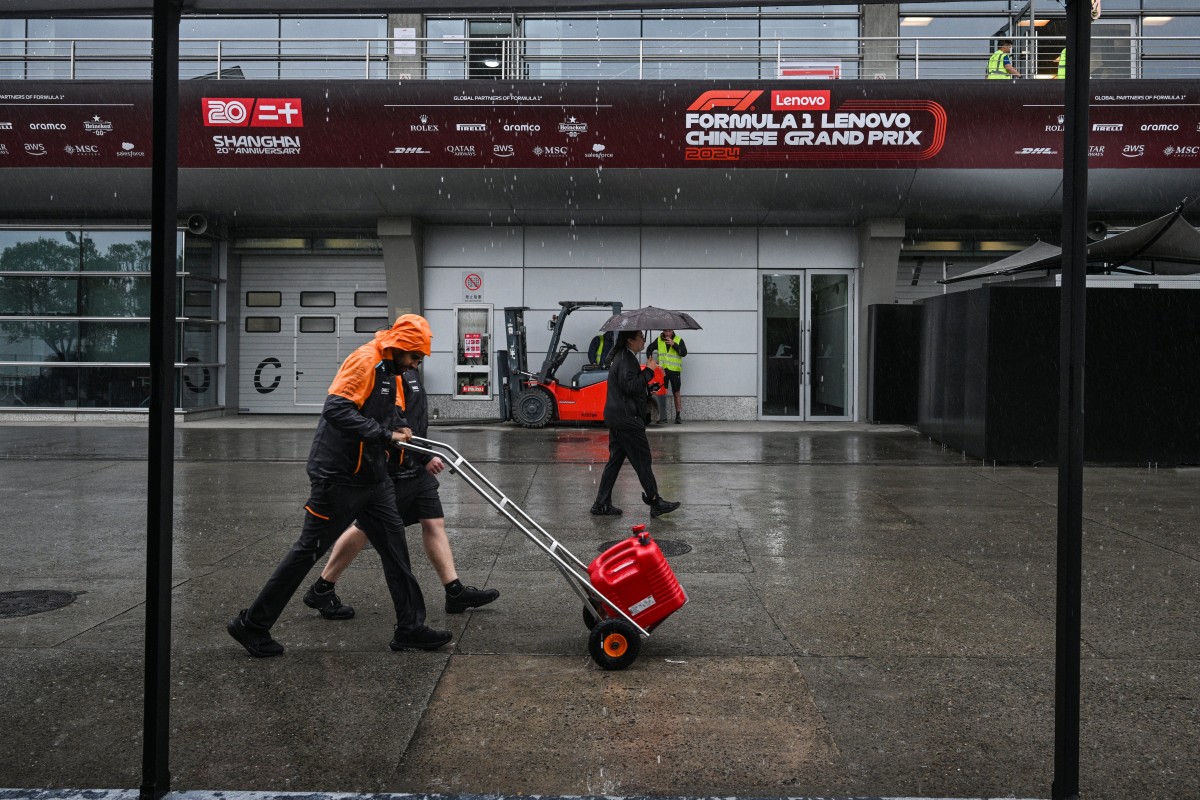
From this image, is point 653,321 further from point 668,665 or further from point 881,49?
point 881,49

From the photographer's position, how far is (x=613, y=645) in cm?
487

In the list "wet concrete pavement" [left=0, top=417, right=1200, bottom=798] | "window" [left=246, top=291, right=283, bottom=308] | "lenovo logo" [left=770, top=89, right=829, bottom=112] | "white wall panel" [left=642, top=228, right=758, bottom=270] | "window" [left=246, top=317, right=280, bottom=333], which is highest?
"lenovo logo" [left=770, top=89, right=829, bottom=112]

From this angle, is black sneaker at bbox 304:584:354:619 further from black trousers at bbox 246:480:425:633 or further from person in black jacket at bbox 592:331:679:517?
person in black jacket at bbox 592:331:679:517

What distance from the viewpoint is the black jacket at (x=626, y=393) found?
9.03 metres

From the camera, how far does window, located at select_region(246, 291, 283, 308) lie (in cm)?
2212

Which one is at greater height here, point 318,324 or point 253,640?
point 318,324

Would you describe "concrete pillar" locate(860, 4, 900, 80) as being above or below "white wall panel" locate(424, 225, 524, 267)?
above

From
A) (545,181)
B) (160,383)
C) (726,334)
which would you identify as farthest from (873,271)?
(160,383)

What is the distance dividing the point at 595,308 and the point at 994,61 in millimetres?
9230

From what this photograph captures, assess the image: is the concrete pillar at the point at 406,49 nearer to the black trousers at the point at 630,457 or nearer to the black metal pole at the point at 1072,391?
the black trousers at the point at 630,457

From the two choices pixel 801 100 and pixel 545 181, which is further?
pixel 545 181

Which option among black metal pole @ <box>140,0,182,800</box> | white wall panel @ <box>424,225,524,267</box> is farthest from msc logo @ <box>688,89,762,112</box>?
black metal pole @ <box>140,0,182,800</box>

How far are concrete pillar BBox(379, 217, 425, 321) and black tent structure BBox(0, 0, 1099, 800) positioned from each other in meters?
17.2

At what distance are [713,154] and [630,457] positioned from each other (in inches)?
420
